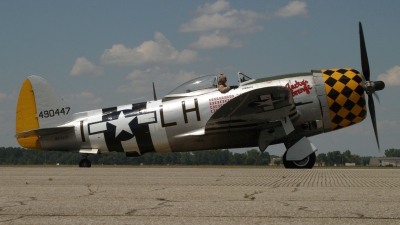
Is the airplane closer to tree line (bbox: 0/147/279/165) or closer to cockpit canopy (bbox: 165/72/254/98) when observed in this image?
cockpit canopy (bbox: 165/72/254/98)

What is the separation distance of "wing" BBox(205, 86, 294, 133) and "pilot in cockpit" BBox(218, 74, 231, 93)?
2.65ft

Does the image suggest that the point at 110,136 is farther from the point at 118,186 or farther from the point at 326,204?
the point at 326,204

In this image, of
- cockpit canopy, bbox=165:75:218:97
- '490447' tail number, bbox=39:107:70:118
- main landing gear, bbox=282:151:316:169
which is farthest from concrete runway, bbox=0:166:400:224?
'490447' tail number, bbox=39:107:70:118

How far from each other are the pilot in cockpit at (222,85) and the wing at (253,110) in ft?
2.65

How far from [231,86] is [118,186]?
25.0ft

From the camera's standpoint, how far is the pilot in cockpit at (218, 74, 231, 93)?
46.0 feet

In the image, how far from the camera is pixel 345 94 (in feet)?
43.6

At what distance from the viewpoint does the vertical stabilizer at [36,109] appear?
16.2m

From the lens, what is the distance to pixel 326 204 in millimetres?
4945

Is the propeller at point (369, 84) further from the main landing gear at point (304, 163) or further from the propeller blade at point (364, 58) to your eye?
the main landing gear at point (304, 163)

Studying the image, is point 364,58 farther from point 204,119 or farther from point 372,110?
point 204,119

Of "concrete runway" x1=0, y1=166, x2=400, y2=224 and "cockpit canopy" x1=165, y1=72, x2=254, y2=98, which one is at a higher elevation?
"cockpit canopy" x1=165, y1=72, x2=254, y2=98

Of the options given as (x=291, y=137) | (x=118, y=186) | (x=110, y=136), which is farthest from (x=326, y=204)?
(x=110, y=136)

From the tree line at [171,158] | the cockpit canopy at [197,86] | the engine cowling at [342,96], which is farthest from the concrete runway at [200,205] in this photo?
the tree line at [171,158]
